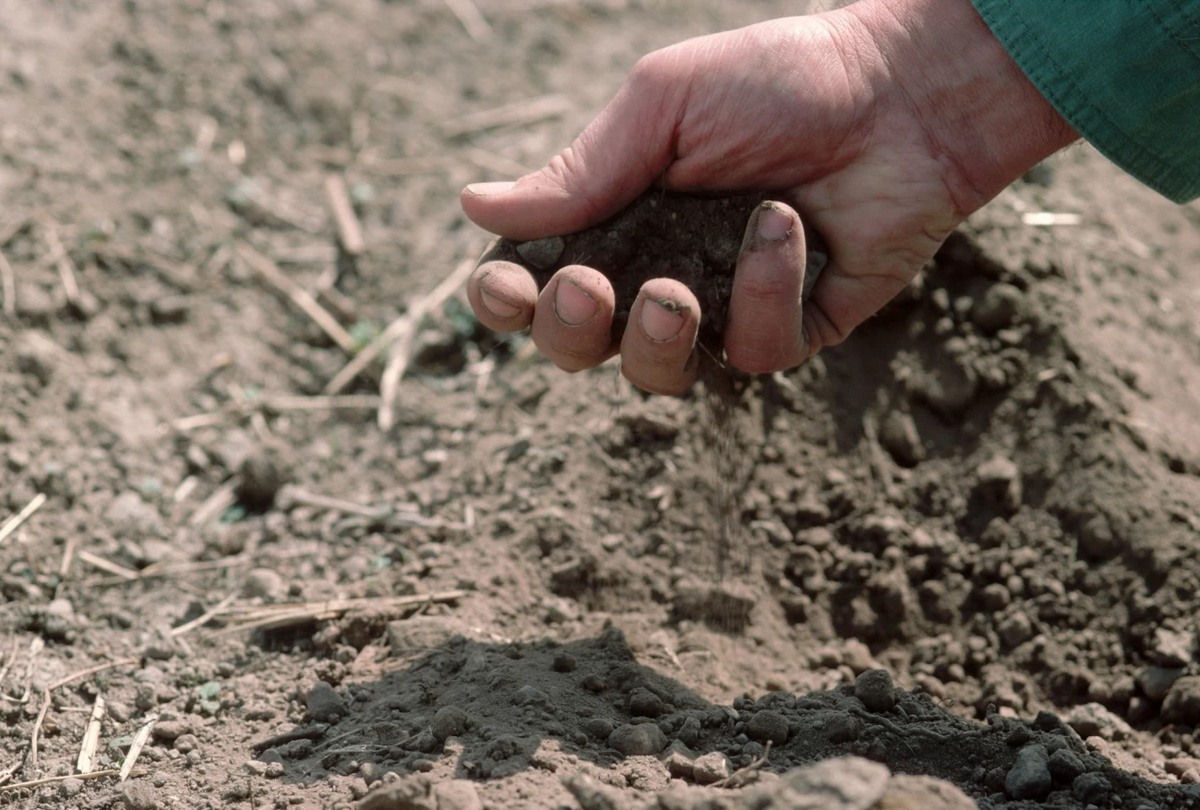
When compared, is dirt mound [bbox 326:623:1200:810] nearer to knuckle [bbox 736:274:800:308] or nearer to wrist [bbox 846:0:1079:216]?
knuckle [bbox 736:274:800:308]

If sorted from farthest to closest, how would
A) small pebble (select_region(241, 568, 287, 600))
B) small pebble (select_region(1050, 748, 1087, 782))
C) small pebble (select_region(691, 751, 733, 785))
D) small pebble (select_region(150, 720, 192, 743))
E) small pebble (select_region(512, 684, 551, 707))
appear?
1. small pebble (select_region(241, 568, 287, 600))
2. small pebble (select_region(150, 720, 192, 743))
3. small pebble (select_region(512, 684, 551, 707))
4. small pebble (select_region(1050, 748, 1087, 782))
5. small pebble (select_region(691, 751, 733, 785))

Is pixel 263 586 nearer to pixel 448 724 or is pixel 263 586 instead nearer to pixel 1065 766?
pixel 448 724

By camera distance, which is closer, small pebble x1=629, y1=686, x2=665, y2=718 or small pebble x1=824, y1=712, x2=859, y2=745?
small pebble x1=824, y1=712, x2=859, y2=745

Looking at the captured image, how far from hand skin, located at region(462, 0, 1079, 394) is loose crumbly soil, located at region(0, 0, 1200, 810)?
641mm

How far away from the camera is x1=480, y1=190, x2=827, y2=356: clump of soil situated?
2.60 m

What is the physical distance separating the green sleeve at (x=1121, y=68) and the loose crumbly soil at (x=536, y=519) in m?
0.86

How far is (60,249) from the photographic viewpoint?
3.74 metres

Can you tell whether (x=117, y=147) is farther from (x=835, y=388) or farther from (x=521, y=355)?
(x=835, y=388)

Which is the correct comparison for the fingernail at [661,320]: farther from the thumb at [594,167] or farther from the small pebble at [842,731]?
the small pebble at [842,731]

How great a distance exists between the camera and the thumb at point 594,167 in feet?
8.38

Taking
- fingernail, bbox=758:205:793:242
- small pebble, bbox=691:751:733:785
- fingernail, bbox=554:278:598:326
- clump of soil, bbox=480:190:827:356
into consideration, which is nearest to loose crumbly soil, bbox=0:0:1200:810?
small pebble, bbox=691:751:733:785

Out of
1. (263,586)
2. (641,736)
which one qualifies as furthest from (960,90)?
(263,586)

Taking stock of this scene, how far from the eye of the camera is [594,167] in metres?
2.57

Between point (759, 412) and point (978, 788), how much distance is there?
1.31m
